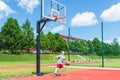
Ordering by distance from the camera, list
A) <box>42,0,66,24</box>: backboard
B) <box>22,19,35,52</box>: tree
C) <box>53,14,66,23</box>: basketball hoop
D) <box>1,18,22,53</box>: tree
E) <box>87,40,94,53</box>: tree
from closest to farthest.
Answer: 1. <box>42,0,66,24</box>: backboard
2. <box>53,14,66,23</box>: basketball hoop
3. <box>87,40,94,53</box>: tree
4. <box>1,18,22,53</box>: tree
5. <box>22,19,35,52</box>: tree

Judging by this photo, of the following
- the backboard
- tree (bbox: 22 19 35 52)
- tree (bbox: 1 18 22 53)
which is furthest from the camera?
tree (bbox: 22 19 35 52)

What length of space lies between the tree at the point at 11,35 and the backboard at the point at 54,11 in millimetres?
39403

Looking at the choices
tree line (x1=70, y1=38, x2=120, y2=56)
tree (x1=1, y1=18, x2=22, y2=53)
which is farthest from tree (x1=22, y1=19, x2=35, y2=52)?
tree line (x1=70, y1=38, x2=120, y2=56)

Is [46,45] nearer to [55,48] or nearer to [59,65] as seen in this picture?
[55,48]

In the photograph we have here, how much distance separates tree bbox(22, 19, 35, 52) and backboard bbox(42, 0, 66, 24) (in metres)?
40.8

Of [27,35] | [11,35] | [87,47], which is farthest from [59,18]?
[27,35]

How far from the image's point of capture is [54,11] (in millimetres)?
20672

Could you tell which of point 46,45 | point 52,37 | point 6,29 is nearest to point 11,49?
point 6,29

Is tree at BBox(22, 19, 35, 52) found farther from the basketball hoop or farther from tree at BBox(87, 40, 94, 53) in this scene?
the basketball hoop

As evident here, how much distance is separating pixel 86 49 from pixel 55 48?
39.8 meters

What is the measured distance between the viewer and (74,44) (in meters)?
35.9

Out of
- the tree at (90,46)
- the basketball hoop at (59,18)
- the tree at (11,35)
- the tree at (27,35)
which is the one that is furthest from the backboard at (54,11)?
the tree at (27,35)

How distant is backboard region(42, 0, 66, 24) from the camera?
63.1 feet

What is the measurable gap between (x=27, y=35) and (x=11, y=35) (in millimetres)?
3684
